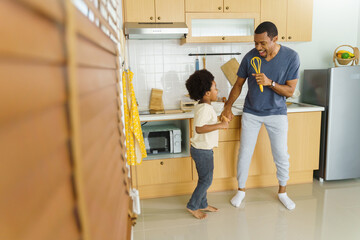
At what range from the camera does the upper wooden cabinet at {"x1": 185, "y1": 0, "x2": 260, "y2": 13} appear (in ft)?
8.99

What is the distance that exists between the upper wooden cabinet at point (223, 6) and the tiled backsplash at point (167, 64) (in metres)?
0.42

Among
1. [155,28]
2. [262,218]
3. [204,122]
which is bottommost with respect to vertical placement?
[262,218]

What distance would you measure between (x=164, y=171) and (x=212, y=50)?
1.41m

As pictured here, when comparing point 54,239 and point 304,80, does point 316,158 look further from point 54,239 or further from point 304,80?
point 54,239

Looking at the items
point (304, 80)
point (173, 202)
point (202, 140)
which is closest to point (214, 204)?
point (173, 202)

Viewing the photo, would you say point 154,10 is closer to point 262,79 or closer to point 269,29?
point 269,29

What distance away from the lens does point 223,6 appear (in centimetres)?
279

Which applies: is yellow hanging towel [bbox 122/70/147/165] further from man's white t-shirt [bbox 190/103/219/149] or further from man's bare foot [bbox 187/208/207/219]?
man's bare foot [bbox 187/208/207/219]

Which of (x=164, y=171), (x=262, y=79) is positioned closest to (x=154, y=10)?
(x=262, y=79)

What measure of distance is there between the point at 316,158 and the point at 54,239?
306 centimetres

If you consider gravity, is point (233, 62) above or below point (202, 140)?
above

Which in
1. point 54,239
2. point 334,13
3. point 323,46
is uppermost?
point 334,13

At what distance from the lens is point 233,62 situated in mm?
3168

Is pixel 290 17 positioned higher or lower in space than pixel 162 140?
higher
